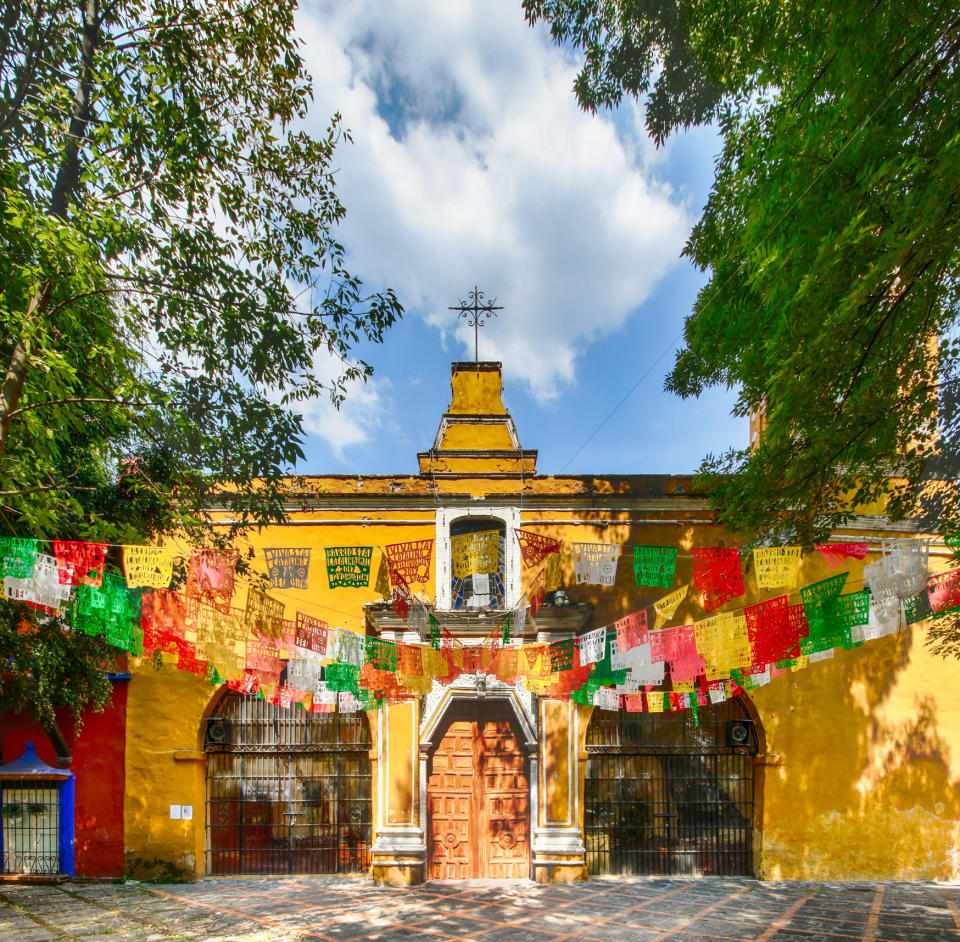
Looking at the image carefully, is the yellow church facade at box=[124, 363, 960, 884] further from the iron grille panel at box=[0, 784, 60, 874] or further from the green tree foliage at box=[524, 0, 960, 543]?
the green tree foliage at box=[524, 0, 960, 543]

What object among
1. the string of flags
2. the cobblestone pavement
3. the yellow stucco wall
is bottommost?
the cobblestone pavement

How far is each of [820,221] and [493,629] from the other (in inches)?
277

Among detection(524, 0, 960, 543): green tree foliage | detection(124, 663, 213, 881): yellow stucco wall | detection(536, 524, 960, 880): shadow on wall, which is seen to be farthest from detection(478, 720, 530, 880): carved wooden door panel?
detection(524, 0, 960, 543): green tree foliage

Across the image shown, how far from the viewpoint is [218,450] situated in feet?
27.9

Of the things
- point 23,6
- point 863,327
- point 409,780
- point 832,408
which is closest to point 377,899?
point 409,780

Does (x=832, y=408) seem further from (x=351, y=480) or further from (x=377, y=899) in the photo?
(x=377, y=899)

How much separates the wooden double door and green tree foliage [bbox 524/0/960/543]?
4948mm

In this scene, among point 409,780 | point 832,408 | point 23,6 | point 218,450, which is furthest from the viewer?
point 409,780

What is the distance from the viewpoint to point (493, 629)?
1088 centimetres

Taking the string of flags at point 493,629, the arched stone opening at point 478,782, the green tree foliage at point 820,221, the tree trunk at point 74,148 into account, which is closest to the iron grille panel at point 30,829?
the string of flags at point 493,629

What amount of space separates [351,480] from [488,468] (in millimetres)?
2219

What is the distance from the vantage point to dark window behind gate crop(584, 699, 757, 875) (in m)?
11.1

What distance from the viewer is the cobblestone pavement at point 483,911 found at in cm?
805

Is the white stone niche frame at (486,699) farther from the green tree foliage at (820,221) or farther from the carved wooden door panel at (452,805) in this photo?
the green tree foliage at (820,221)
